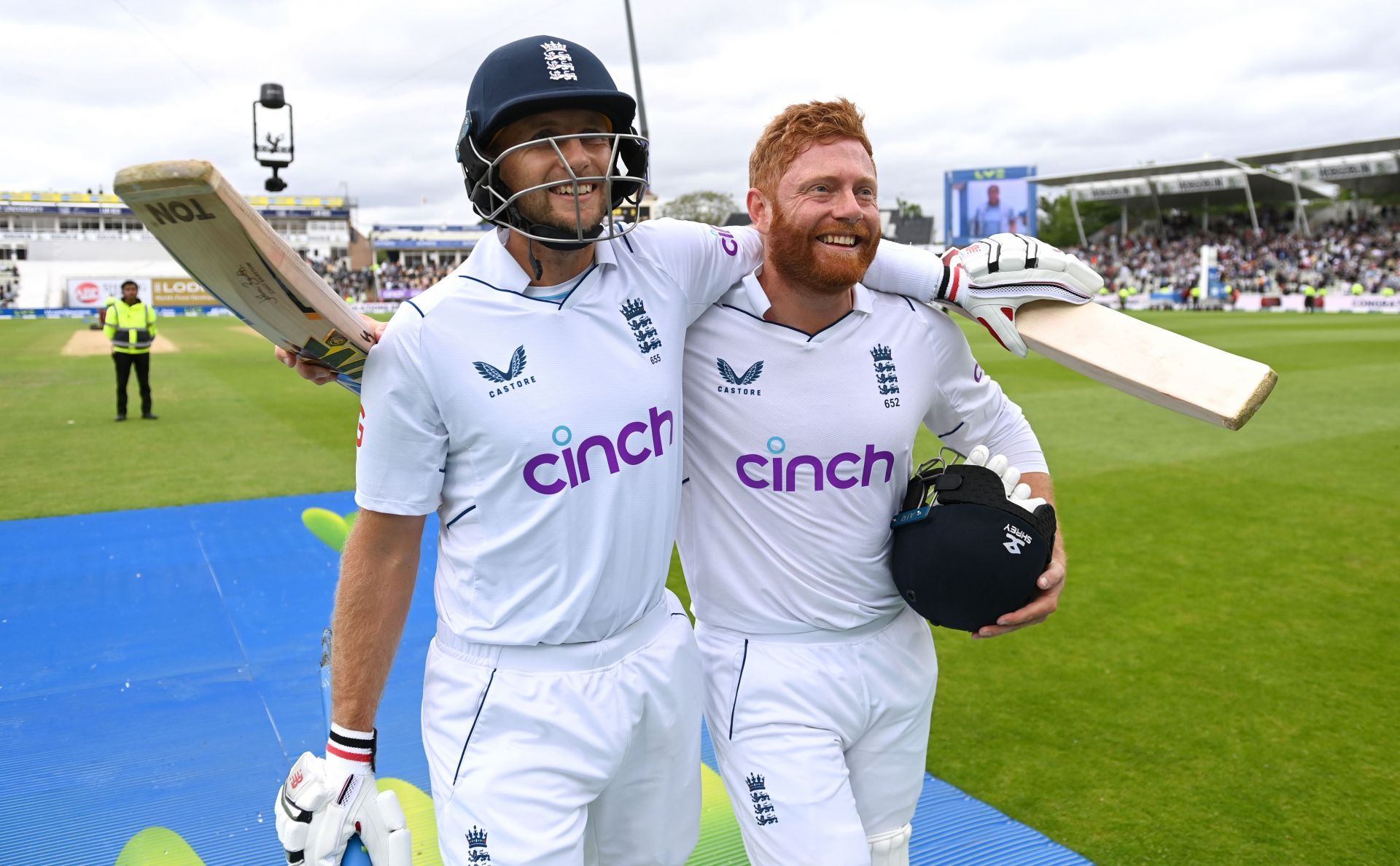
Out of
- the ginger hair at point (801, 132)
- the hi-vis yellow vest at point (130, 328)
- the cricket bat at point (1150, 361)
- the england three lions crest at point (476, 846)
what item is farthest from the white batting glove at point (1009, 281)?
the hi-vis yellow vest at point (130, 328)

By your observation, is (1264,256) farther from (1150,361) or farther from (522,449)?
(522,449)

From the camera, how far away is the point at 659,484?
2328 millimetres

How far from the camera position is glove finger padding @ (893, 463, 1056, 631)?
2463mm

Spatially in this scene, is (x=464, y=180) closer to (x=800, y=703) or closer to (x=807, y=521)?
(x=807, y=521)

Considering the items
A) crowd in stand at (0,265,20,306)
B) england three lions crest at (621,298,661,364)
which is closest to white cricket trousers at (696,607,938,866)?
england three lions crest at (621,298,661,364)

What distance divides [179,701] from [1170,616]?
504 centimetres

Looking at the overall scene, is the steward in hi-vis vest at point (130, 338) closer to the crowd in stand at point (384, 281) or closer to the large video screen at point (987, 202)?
the crowd in stand at point (384, 281)

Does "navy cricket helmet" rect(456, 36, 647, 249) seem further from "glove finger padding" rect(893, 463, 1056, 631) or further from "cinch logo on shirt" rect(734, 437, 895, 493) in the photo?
"glove finger padding" rect(893, 463, 1056, 631)

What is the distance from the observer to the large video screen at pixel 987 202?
2633 inches

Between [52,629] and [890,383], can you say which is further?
[52,629]

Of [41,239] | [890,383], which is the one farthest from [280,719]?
[41,239]

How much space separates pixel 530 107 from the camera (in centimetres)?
218

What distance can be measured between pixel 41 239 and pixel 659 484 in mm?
79105

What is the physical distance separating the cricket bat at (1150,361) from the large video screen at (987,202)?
66.0m
